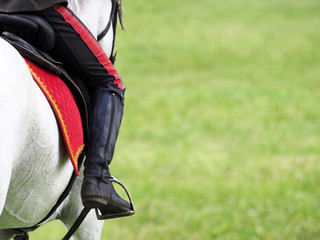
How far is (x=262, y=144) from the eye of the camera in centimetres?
817

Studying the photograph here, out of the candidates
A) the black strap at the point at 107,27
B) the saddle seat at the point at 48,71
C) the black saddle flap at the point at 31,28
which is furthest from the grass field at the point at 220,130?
the black saddle flap at the point at 31,28

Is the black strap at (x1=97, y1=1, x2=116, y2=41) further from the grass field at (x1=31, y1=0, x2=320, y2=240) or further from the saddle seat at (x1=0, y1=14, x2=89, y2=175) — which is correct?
the grass field at (x1=31, y1=0, x2=320, y2=240)

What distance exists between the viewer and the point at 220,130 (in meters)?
9.01

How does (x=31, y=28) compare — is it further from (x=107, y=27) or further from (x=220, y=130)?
(x=220, y=130)

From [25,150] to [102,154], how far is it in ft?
1.88

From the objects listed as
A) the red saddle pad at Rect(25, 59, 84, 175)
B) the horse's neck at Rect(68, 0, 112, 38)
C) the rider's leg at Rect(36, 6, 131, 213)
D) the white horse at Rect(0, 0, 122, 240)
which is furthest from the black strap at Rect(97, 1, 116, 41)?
the white horse at Rect(0, 0, 122, 240)

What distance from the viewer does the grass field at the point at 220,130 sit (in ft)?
18.8

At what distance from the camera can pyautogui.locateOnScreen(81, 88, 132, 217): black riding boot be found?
219 centimetres

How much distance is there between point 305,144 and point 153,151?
7.39ft

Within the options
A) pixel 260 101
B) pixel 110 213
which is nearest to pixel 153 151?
pixel 260 101

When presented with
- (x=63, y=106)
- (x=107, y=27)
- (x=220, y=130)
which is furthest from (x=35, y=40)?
(x=220, y=130)

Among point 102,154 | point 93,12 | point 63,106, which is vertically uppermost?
point 93,12

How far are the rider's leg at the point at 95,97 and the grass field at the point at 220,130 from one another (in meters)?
3.10

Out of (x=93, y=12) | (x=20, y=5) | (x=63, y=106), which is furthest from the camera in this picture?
(x=93, y=12)
